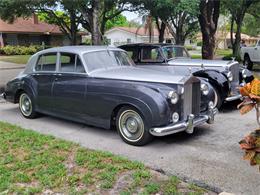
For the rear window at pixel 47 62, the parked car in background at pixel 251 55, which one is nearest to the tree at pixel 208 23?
the parked car in background at pixel 251 55

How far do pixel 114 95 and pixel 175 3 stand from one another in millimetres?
7227

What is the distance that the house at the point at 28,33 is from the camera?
3797 cm

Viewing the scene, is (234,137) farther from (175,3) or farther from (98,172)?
(175,3)

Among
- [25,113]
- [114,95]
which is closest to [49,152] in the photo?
[114,95]

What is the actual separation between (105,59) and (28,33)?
35.4 meters

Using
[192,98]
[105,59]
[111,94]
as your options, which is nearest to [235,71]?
[192,98]

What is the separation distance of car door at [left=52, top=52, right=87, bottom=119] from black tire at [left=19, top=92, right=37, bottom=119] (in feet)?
2.90

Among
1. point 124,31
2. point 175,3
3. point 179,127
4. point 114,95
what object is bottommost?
point 179,127

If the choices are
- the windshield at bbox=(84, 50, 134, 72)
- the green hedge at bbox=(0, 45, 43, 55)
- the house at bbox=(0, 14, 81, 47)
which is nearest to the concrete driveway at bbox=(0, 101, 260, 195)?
the windshield at bbox=(84, 50, 134, 72)

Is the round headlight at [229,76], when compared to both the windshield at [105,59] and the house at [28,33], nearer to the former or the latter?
the windshield at [105,59]

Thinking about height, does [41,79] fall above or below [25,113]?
above

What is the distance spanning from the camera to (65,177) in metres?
4.31

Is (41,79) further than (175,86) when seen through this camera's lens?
Yes

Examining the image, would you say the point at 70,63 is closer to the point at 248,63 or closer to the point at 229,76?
the point at 229,76
